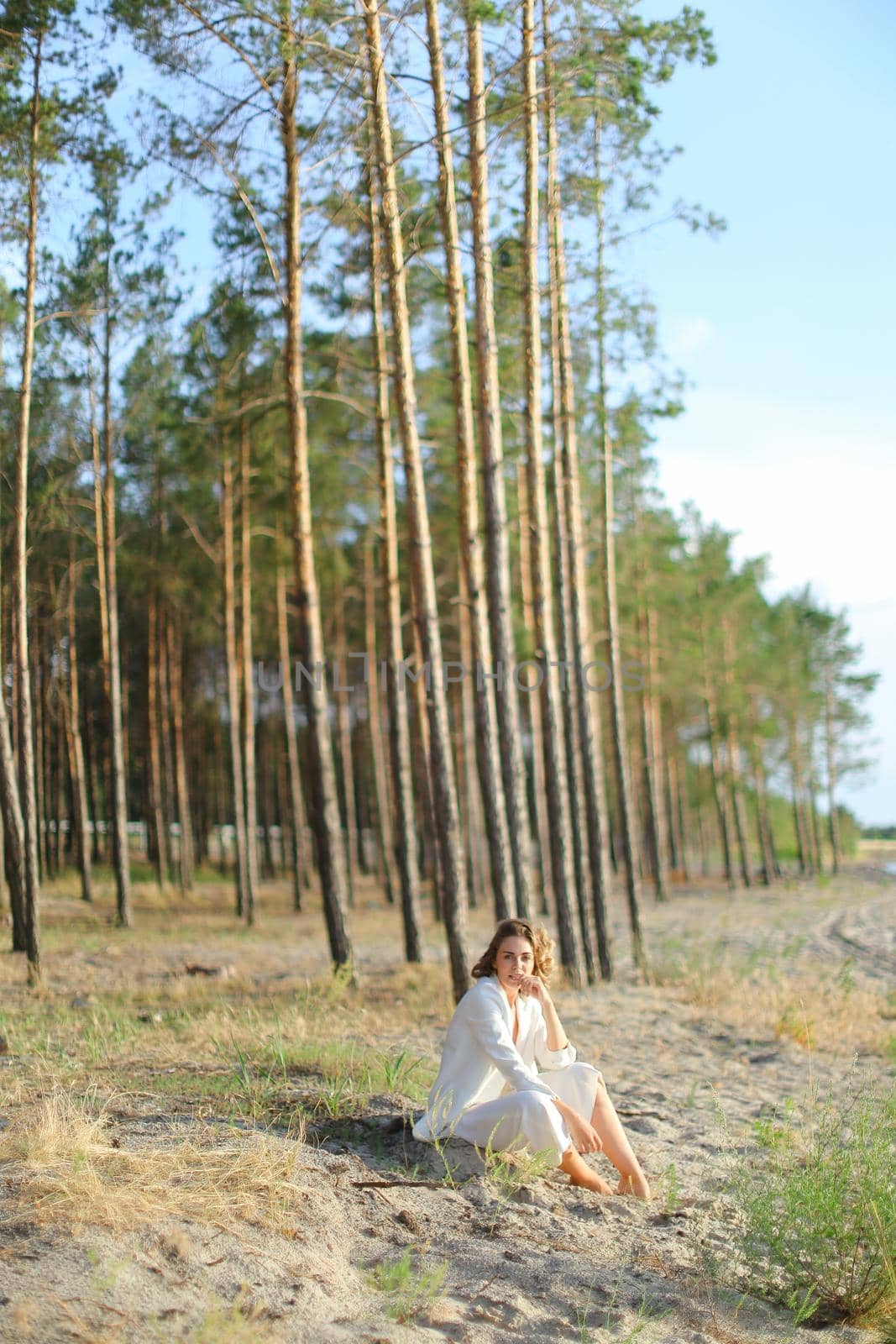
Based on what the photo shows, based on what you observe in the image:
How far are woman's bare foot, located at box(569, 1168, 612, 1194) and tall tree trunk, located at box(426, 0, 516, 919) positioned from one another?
4762 mm

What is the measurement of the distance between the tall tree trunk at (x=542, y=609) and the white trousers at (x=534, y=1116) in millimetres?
6720

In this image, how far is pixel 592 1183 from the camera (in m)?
5.08

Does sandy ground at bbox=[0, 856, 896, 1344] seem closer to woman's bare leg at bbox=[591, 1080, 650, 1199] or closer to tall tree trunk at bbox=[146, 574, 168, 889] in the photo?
woman's bare leg at bbox=[591, 1080, 650, 1199]

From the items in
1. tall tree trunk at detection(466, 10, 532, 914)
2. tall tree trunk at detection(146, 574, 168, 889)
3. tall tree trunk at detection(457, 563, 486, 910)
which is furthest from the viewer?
tall tree trunk at detection(146, 574, 168, 889)

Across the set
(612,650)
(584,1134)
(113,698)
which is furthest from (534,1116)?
(113,698)

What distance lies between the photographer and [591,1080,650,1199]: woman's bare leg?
5129 mm

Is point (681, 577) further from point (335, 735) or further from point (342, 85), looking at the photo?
point (342, 85)

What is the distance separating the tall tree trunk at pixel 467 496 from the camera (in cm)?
974

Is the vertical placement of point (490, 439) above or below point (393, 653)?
above

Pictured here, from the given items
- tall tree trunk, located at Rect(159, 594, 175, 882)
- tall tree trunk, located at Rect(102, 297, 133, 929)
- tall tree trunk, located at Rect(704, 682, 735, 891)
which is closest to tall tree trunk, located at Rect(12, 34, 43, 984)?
tall tree trunk, located at Rect(102, 297, 133, 929)

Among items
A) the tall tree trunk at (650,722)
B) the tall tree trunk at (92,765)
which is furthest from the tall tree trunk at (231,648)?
the tall tree trunk at (650,722)

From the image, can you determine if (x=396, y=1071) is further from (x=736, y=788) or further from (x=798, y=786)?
(x=798, y=786)

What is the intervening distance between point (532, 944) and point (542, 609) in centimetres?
749

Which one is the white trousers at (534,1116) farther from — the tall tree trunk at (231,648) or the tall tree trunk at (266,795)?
the tall tree trunk at (266,795)
